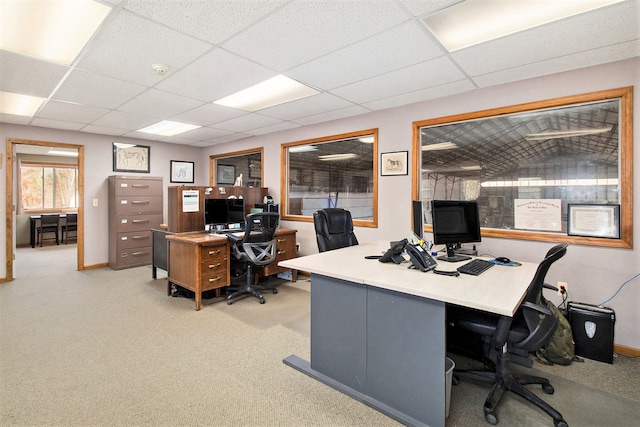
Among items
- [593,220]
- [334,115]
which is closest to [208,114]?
[334,115]

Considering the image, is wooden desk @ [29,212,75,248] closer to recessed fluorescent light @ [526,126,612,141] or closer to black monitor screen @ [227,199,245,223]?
black monitor screen @ [227,199,245,223]

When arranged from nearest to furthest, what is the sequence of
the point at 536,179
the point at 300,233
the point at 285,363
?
the point at 285,363 → the point at 536,179 → the point at 300,233

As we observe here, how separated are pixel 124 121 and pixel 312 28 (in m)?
3.78

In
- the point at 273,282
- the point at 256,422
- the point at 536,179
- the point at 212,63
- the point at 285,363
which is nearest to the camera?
the point at 256,422

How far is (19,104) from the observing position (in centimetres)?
382

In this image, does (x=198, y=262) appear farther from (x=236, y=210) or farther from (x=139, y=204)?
(x=139, y=204)

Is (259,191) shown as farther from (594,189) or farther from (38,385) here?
(594,189)

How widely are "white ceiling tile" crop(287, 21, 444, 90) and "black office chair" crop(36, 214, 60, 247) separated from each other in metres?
8.28

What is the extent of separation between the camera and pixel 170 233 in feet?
13.9

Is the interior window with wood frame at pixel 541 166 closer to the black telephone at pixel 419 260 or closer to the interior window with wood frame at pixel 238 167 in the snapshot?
the black telephone at pixel 419 260

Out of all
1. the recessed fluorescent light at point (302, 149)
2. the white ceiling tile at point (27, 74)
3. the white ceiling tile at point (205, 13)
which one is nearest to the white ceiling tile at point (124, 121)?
the white ceiling tile at point (27, 74)

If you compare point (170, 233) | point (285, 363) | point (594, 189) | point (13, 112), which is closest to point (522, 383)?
point (285, 363)

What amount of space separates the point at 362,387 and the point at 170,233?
3.34m

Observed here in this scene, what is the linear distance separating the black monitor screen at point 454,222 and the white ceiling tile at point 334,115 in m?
1.85
